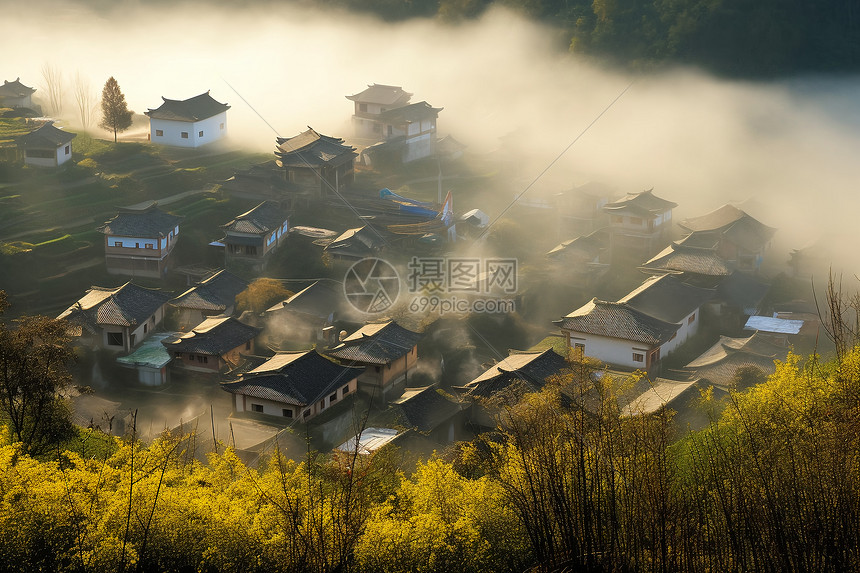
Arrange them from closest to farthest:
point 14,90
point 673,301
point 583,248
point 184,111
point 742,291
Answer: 1. point 673,301
2. point 742,291
3. point 583,248
4. point 184,111
5. point 14,90

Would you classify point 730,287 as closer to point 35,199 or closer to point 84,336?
point 84,336

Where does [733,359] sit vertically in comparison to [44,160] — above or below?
below

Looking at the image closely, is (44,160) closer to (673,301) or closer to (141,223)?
(141,223)

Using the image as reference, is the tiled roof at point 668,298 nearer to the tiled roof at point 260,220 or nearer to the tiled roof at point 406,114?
the tiled roof at point 260,220

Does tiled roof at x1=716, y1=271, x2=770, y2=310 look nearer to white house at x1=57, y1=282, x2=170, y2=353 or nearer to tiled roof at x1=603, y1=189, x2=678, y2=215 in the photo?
tiled roof at x1=603, y1=189, x2=678, y2=215

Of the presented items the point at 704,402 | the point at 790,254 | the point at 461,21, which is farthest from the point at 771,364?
the point at 461,21

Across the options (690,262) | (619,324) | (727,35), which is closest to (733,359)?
(619,324)

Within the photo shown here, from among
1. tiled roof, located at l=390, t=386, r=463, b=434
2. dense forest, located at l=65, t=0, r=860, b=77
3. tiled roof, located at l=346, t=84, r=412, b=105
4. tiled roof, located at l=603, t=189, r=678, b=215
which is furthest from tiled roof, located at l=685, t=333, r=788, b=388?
dense forest, located at l=65, t=0, r=860, b=77
